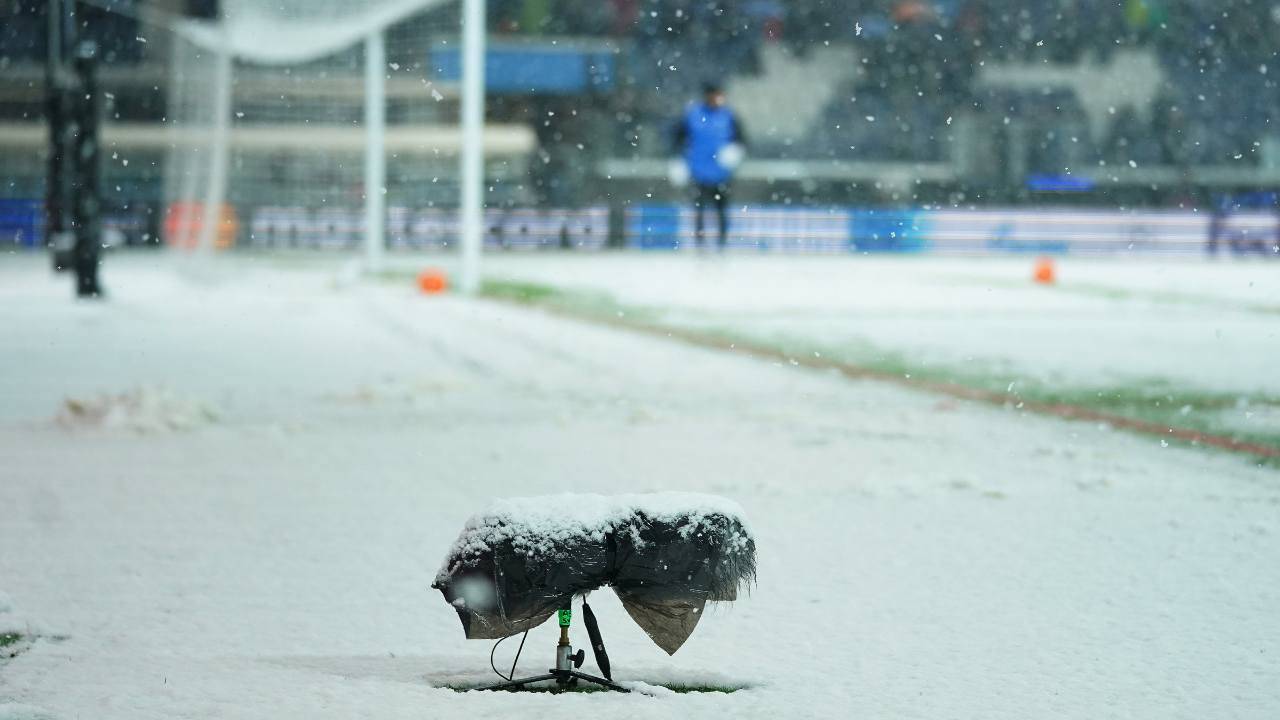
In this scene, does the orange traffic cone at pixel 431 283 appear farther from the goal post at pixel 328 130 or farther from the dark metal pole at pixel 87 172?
the dark metal pole at pixel 87 172

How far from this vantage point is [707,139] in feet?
61.5

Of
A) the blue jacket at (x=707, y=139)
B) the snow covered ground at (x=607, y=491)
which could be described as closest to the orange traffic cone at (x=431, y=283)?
the blue jacket at (x=707, y=139)

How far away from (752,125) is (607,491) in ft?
110

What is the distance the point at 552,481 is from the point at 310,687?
2696mm

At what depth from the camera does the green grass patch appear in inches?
293

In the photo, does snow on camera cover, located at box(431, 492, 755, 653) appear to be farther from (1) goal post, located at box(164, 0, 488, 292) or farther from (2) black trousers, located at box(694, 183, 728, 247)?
(2) black trousers, located at box(694, 183, 728, 247)

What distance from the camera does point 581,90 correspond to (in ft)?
118

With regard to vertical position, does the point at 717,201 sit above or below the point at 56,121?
below

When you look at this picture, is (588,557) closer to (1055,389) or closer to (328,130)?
(1055,389)

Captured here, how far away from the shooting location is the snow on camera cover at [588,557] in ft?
10.3

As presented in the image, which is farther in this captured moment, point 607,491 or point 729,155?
point 729,155

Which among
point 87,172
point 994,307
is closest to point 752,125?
point 994,307

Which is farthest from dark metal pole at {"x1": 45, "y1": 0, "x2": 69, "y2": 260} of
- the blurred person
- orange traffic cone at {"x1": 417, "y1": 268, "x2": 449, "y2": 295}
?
the blurred person

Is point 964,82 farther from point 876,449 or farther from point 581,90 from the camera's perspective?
point 876,449
